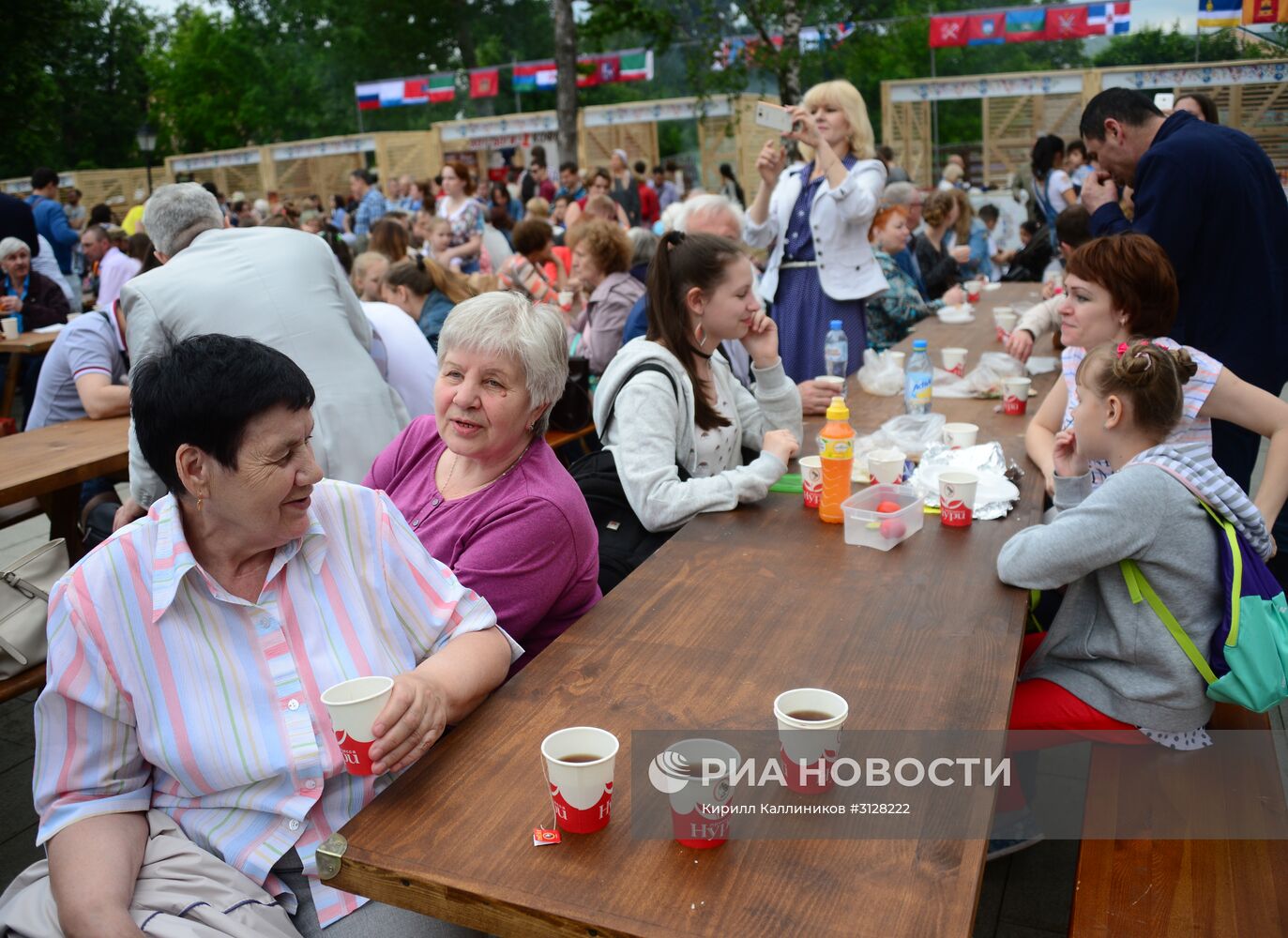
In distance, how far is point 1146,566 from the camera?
2141 mm

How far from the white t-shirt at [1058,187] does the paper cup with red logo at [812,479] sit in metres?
7.82

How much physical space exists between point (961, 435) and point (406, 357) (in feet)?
7.66

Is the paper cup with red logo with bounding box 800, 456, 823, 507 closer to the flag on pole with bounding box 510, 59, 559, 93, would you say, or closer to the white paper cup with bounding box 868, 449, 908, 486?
the white paper cup with bounding box 868, 449, 908, 486

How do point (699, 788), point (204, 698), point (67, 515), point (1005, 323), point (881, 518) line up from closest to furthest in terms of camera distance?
point (699, 788) < point (204, 698) < point (881, 518) < point (67, 515) < point (1005, 323)

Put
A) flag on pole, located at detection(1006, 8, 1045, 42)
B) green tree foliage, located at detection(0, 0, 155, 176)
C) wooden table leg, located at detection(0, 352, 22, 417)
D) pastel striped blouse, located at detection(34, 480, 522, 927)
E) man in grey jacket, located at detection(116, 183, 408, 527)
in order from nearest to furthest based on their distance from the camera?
pastel striped blouse, located at detection(34, 480, 522, 927) < man in grey jacket, located at detection(116, 183, 408, 527) < wooden table leg, located at detection(0, 352, 22, 417) < flag on pole, located at detection(1006, 8, 1045, 42) < green tree foliage, located at detection(0, 0, 155, 176)

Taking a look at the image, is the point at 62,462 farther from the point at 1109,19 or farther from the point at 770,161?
the point at 1109,19

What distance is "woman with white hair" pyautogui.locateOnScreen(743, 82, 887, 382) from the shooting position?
5109mm

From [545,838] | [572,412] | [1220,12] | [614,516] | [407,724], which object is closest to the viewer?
[545,838]

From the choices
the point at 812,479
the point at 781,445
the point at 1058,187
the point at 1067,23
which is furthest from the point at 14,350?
the point at 1067,23

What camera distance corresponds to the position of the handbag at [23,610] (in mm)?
2635

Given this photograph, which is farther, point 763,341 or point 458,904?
point 763,341

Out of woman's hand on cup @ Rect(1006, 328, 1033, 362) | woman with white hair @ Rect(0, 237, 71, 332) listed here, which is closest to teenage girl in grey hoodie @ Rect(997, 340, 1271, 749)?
woman's hand on cup @ Rect(1006, 328, 1033, 362)

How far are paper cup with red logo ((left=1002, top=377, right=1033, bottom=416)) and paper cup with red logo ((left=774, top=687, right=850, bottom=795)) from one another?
2.44 metres

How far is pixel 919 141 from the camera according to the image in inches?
806
